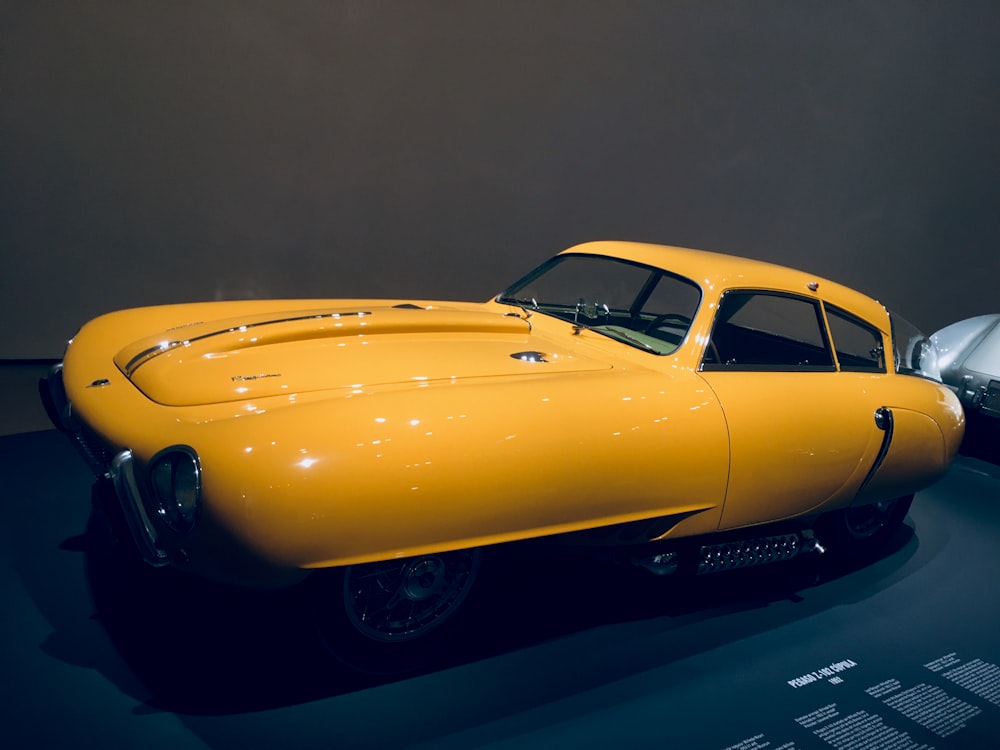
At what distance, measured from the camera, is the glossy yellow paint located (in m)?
1.85

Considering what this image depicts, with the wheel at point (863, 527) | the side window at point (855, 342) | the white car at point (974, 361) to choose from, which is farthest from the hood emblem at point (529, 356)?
the white car at point (974, 361)

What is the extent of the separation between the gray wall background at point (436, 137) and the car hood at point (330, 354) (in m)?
2.21

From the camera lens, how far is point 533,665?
7.73 feet

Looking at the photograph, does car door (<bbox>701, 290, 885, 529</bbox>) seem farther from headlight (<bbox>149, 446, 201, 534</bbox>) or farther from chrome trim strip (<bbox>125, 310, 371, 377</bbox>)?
headlight (<bbox>149, 446, 201, 534</bbox>)

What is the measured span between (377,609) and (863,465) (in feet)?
6.13

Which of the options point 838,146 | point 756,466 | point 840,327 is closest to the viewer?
point 756,466

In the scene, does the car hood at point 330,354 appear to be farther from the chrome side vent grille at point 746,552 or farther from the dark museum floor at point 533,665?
the chrome side vent grille at point 746,552

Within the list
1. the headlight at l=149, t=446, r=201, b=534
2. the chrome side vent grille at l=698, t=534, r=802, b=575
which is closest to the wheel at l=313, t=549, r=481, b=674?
the headlight at l=149, t=446, r=201, b=534

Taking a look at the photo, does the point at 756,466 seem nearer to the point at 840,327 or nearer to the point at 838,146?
the point at 840,327

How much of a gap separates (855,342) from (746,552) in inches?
45.0

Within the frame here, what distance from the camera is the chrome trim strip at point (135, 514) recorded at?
1.90m

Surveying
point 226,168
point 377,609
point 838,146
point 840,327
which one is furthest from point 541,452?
point 838,146

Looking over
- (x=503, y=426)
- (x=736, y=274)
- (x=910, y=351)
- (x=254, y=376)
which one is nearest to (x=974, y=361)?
(x=910, y=351)

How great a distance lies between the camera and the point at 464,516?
2.00m
